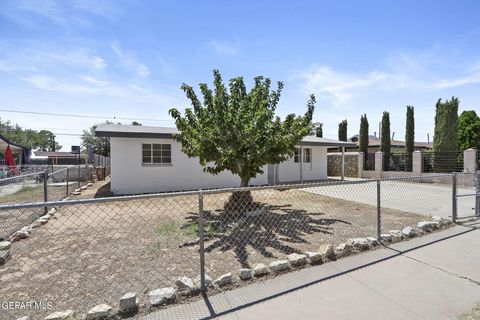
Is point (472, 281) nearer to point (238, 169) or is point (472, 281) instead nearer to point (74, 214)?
point (238, 169)

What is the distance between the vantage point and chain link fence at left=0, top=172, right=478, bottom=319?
352cm

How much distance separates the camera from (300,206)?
9.35 meters

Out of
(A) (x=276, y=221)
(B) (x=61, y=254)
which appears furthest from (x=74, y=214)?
(A) (x=276, y=221)

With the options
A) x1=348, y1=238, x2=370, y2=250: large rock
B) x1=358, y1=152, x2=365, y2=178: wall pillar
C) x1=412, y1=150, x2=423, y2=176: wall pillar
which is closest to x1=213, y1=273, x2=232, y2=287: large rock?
x1=348, y1=238, x2=370, y2=250: large rock

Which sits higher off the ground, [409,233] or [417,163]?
[417,163]

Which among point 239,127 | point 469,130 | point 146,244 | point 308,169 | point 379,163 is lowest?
point 146,244

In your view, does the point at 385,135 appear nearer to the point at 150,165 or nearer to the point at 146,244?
the point at 150,165

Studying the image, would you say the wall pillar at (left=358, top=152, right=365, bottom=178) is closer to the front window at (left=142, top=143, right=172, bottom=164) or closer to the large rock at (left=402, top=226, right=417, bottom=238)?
the front window at (left=142, top=143, right=172, bottom=164)

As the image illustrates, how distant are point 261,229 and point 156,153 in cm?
855

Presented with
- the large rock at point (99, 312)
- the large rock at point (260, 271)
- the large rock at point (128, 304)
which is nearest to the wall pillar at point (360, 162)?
the large rock at point (260, 271)

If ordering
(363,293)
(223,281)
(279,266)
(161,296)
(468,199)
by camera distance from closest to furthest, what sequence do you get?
(161,296)
(363,293)
(223,281)
(279,266)
(468,199)

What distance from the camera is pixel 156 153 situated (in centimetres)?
1360

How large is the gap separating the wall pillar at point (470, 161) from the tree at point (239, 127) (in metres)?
12.1

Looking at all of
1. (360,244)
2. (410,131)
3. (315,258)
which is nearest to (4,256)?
(315,258)
